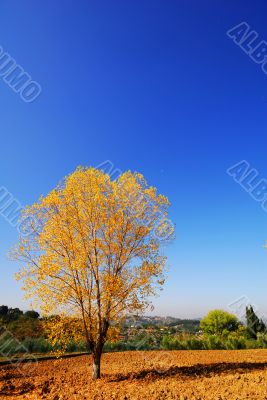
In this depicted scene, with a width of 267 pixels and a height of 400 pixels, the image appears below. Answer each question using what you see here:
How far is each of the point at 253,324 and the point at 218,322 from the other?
645cm

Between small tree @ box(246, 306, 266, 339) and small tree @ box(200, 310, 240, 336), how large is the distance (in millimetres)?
3415

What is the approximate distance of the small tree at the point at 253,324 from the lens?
4013 cm

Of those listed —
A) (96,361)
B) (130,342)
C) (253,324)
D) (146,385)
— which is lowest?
(130,342)

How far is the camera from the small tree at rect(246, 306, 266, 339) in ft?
132

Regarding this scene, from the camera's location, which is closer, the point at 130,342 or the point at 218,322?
the point at 130,342

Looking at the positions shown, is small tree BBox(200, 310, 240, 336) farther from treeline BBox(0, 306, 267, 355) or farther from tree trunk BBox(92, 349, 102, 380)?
tree trunk BBox(92, 349, 102, 380)

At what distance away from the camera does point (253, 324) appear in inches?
1660

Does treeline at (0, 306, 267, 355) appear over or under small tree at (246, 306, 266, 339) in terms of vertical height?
under

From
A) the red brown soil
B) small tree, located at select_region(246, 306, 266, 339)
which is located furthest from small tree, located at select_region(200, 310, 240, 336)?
the red brown soil

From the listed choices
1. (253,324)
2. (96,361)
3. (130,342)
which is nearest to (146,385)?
(96,361)

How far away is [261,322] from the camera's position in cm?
4325

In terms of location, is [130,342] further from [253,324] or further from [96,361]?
[253,324]

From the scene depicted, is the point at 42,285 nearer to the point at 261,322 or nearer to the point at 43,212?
the point at 43,212

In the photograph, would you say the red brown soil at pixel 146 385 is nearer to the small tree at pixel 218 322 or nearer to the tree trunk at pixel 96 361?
the tree trunk at pixel 96 361
